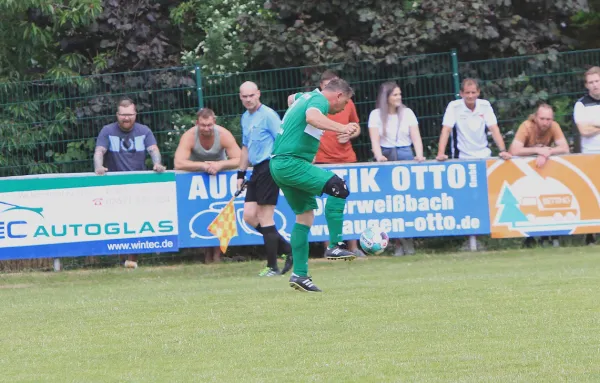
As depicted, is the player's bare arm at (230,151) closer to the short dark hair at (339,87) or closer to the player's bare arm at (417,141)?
the player's bare arm at (417,141)

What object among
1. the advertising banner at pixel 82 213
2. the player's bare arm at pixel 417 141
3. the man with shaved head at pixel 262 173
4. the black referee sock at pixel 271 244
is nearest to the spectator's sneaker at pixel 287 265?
the man with shaved head at pixel 262 173

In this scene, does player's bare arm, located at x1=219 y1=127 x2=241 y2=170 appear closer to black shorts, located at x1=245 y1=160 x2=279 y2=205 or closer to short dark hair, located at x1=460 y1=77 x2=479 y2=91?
black shorts, located at x1=245 y1=160 x2=279 y2=205

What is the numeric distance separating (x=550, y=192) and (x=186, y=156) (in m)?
4.78

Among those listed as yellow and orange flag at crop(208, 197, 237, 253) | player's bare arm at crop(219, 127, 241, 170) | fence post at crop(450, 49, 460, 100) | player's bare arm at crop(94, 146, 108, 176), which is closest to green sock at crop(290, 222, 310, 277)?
yellow and orange flag at crop(208, 197, 237, 253)

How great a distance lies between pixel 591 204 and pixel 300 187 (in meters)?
6.33

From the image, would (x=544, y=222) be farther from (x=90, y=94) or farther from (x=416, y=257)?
(x=90, y=94)

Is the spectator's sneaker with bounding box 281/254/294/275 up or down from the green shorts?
down

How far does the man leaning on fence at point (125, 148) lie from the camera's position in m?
15.7

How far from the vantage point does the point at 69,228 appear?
1580cm

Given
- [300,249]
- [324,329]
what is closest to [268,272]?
[300,249]

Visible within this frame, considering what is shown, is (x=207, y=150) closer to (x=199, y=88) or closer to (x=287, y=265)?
(x=199, y=88)

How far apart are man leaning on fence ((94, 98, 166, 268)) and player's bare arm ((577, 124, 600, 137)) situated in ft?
18.0

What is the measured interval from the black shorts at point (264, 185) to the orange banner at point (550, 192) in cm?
346

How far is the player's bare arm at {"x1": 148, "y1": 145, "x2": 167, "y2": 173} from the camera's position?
15.7 metres
